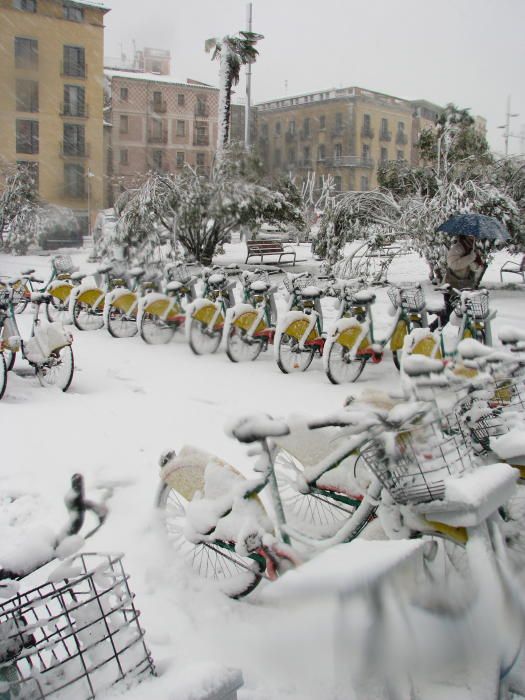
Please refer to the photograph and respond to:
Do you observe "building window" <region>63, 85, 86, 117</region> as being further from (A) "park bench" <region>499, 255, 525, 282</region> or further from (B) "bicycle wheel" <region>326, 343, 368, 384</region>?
(A) "park bench" <region>499, 255, 525, 282</region>

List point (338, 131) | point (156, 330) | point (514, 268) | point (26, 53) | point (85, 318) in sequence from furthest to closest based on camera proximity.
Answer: point (514, 268) → point (85, 318) → point (156, 330) → point (338, 131) → point (26, 53)

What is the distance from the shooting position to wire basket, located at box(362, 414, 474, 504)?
104 centimetres

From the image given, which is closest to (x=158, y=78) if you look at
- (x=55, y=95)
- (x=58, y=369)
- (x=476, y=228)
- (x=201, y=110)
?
Answer: (x=201, y=110)

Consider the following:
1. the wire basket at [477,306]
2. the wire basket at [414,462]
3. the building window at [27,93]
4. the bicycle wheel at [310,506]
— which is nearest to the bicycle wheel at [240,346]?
the wire basket at [477,306]

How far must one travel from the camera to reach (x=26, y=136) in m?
1.51

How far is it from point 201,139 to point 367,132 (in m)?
0.58

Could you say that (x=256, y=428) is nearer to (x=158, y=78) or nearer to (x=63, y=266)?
(x=158, y=78)

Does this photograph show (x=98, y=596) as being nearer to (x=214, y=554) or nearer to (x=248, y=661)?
(x=248, y=661)

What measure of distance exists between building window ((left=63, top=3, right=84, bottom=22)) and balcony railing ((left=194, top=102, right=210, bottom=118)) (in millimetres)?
517

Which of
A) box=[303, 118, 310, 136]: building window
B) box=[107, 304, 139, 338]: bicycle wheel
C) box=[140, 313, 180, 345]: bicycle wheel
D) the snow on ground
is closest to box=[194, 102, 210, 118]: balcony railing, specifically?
box=[303, 118, 310, 136]: building window

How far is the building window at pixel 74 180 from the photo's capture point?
60.3 inches

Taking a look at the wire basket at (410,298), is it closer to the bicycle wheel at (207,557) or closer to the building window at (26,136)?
the bicycle wheel at (207,557)

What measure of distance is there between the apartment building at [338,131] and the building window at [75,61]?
688 mm

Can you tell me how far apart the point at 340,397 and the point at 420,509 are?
7.64 feet
